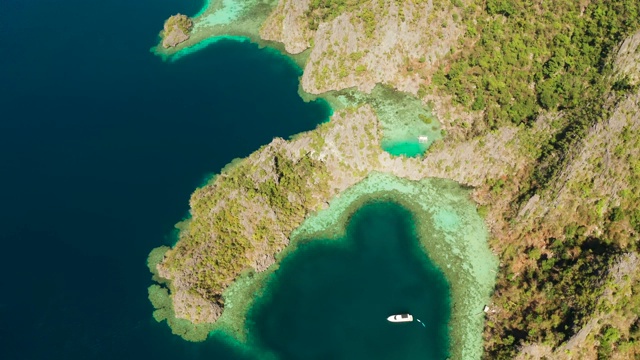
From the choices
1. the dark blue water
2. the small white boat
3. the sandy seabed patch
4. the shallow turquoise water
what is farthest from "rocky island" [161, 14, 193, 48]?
the small white boat

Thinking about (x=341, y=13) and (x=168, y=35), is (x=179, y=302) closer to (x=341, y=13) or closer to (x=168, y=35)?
(x=341, y=13)

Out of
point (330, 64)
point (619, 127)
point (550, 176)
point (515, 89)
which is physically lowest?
point (550, 176)

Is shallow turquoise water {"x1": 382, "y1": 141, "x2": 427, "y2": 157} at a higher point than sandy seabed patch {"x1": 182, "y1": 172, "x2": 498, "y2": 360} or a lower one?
higher

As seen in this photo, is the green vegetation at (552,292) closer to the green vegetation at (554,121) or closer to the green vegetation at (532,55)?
the green vegetation at (554,121)

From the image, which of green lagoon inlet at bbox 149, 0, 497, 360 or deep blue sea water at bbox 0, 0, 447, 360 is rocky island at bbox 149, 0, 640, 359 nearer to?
green lagoon inlet at bbox 149, 0, 497, 360

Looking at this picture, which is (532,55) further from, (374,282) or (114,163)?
(114,163)

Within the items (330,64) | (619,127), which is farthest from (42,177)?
(619,127)

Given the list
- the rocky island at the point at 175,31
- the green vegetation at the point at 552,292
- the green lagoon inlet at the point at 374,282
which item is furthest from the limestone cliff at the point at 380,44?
the green vegetation at the point at 552,292
